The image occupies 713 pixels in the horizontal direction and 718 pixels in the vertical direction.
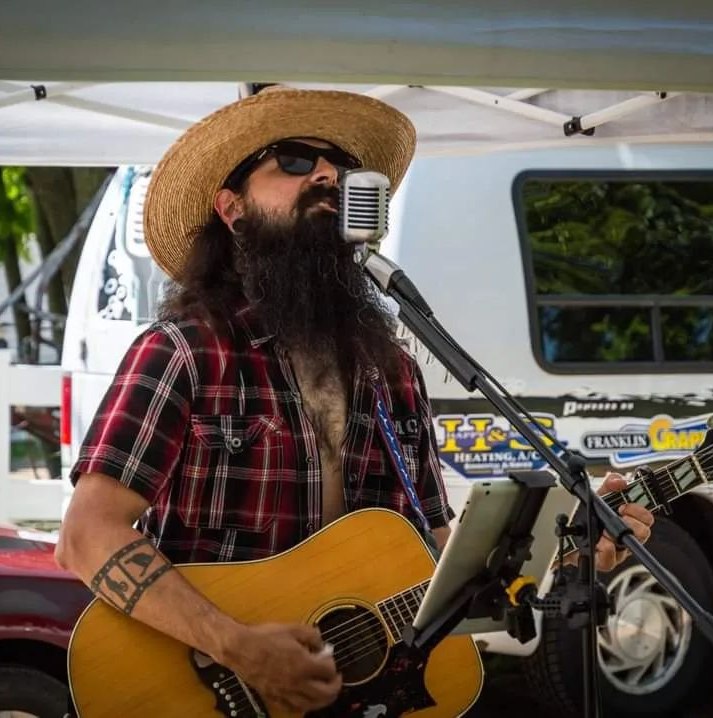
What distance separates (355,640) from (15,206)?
9614 millimetres

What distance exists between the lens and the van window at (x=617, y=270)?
5.45m

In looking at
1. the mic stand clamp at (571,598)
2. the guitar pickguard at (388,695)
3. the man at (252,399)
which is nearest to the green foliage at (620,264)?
the man at (252,399)

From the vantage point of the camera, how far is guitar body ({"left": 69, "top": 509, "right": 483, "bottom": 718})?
2740 millimetres

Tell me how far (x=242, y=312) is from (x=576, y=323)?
274 cm

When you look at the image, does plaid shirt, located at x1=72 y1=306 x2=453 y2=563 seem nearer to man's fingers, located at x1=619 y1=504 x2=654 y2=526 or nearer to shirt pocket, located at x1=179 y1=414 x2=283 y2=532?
shirt pocket, located at x1=179 y1=414 x2=283 y2=532

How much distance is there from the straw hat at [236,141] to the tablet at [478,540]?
45.2 inches

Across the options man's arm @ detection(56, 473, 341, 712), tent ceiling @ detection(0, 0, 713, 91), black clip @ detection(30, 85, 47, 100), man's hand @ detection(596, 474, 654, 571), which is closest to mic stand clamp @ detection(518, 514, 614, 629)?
man's hand @ detection(596, 474, 654, 571)

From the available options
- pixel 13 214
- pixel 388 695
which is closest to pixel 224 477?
pixel 388 695

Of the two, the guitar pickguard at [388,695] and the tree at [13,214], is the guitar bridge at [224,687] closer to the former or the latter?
the guitar pickguard at [388,695]

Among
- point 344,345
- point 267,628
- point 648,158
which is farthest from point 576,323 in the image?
point 267,628

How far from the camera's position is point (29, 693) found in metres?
3.86

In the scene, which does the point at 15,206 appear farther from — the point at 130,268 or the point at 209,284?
the point at 209,284

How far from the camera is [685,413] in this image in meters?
5.45

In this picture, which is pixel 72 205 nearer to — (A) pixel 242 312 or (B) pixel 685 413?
(B) pixel 685 413
